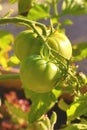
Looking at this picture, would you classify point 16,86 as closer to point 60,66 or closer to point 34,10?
point 34,10

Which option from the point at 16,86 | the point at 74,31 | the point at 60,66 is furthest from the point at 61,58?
the point at 74,31

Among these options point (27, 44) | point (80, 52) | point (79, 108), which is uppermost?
point (27, 44)

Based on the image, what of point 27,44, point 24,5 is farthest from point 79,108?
point 24,5

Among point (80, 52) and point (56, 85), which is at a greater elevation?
point (56, 85)

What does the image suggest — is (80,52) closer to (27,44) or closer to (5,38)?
(5,38)

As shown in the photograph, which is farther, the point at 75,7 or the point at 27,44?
the point at 75,7

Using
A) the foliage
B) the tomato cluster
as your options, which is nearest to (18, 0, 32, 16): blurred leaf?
the foliage

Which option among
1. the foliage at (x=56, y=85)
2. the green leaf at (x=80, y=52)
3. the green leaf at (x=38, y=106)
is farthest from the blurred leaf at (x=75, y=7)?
the green leaf at (x=38, y=106)
